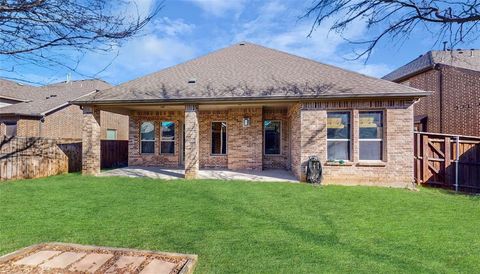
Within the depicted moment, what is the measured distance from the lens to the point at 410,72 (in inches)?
725

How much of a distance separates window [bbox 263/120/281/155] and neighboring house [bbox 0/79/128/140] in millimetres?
11874

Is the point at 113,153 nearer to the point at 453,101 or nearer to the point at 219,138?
the point at 219,138

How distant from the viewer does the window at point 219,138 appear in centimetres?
1388

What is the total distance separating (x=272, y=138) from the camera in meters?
13.7

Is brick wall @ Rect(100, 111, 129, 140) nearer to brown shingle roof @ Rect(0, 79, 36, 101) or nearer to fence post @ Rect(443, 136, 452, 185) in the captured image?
brown shingle roof @ Rect(0, 79, 36, 101)

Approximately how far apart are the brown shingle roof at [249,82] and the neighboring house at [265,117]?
0.04 meters

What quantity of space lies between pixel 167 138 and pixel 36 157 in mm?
5709

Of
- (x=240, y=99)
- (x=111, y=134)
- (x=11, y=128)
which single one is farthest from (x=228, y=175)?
(x=11, y=128)

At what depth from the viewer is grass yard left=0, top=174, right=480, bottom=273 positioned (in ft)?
12.3

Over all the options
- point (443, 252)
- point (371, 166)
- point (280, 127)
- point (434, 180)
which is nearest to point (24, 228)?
point (443, 252)

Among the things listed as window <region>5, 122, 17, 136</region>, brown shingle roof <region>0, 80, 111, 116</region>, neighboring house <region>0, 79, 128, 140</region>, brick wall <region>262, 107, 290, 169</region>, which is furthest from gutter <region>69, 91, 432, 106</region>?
window <region>5, 122, 17, 136</region>

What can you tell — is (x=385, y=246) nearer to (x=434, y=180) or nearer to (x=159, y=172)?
(x=434, y=180)

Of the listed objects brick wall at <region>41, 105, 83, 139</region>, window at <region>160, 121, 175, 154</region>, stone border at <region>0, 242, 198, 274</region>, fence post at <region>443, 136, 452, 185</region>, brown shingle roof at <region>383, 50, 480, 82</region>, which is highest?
brown shingle roof at <region>383, 50, 480, 82</region>

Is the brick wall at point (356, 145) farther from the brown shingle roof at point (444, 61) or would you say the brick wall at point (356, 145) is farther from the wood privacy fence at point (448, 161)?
the brown shingle roof at point (444, 61)
